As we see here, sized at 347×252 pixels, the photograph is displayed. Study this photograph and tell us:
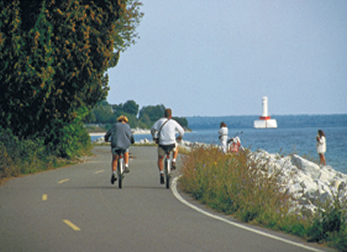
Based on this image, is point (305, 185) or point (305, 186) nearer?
point (305, 186)

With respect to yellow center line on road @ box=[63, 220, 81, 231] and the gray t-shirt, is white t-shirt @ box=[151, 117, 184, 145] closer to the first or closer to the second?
the gray t-shirt

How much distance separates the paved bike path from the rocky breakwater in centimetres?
189

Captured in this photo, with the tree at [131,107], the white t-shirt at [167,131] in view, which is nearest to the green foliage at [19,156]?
Result: the white t-shirt at [167,131]

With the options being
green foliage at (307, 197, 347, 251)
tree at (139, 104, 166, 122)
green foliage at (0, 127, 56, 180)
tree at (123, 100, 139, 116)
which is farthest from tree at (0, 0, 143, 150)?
tree at (139, 104, 166, 122)

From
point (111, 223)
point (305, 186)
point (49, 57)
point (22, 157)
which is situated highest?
point (49, 57)

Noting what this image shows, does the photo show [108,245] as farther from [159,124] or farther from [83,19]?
[83,19]

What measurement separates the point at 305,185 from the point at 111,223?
1014cm

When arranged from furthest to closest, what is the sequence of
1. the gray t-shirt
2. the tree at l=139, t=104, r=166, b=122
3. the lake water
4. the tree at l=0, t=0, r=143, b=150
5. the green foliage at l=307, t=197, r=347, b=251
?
1. the tree at l=139, t=104, r=166, b=122
2. the lake water
3. the tree at l=0, t=0, r=143, b=150
4. the gray t-shirt
5. the green foliage at l=307, t=197, r=347, b=251

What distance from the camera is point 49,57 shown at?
19.2 m

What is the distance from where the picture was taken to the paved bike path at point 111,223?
808cm

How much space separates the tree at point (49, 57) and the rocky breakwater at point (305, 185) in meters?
7.13

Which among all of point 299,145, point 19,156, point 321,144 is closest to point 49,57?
point 19,156

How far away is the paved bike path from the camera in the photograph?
26.5 ft

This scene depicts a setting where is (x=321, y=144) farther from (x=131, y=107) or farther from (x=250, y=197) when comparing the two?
(x=131, y=107)
